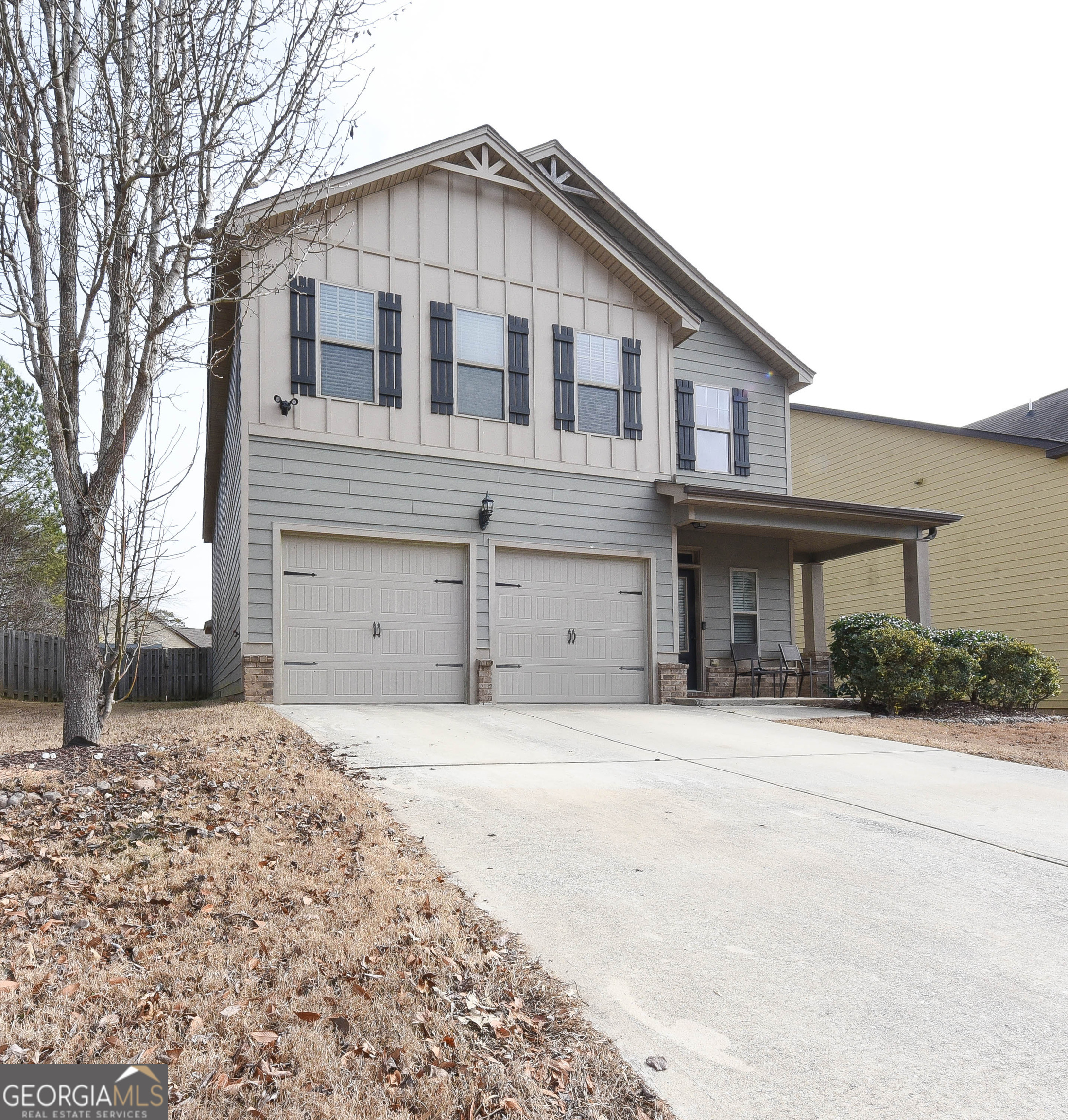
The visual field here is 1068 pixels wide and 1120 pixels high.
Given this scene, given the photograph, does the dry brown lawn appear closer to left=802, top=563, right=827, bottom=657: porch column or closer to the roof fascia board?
left=802, top=563, right=827, bottom=657: porch column

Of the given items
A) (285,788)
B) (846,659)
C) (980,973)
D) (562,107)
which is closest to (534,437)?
→ (562,107)

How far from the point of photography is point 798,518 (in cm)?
1297

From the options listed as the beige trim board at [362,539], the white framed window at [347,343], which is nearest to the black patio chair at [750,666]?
the beige trim board at [362,539]

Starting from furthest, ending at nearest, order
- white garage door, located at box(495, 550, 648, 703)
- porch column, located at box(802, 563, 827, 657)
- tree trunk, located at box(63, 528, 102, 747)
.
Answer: porch column, located at box(802, 563, 827, 657)
white garage door, located at box(495, 550, 648, 703)
tree trunk, located at box(63, 528, 102, 747)

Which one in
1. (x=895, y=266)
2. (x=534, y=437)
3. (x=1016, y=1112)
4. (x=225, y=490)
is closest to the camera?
(x=1016, y=1112)

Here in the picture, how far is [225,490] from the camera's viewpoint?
14.2 metres

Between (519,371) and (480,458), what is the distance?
Result: 1.38 metres

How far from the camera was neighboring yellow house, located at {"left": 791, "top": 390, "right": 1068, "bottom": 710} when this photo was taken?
15516 mm

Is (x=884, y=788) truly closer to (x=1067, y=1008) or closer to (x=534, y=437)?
(x=1067, y=1008)

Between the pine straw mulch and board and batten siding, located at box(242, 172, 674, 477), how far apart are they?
661cm

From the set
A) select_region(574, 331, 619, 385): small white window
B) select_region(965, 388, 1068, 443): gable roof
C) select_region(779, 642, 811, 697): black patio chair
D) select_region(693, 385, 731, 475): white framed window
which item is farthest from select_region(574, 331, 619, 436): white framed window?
select_region(965, 388, 1068, 443): gable roof

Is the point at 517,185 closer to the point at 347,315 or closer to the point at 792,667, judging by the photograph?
the point at 347,315

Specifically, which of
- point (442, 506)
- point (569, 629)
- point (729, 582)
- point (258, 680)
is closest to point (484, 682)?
point (569, 629)

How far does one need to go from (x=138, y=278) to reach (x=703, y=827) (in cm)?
523
